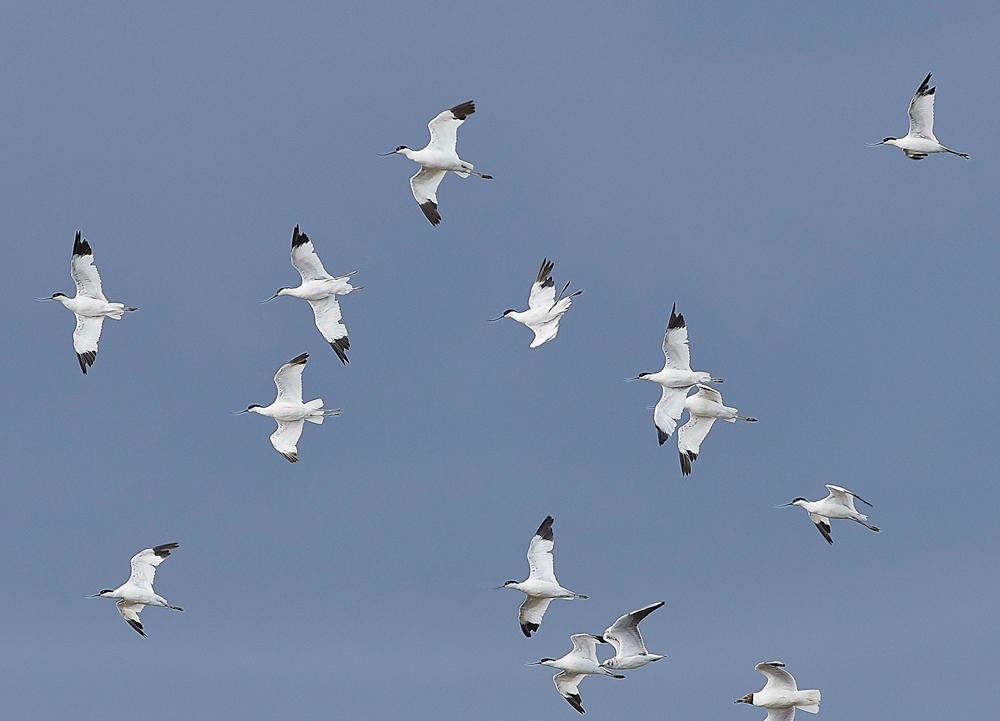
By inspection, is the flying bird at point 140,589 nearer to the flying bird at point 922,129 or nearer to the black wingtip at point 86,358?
the black wingtip at point 86,358

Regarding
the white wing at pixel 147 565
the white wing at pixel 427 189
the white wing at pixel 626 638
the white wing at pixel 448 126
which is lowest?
the white wing at pixel 626 638

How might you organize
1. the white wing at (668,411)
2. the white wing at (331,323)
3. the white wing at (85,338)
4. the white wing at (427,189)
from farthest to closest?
the white wing at (85,338) < the white wing at (331,323) < the white wing at (668,411) < the white wing at (427,189)

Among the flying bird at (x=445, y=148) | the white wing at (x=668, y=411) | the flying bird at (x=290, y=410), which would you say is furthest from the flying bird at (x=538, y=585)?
the flying bird at (x=445, y=148)

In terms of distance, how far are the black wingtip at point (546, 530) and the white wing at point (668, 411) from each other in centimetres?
329

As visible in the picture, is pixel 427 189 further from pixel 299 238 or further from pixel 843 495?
pixel 843 495

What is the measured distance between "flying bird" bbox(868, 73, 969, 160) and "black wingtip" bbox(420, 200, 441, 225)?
10004mm

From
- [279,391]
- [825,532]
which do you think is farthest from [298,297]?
[825,532]

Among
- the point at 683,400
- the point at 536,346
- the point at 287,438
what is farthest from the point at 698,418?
the point at 287,438

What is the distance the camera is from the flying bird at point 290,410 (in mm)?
28844

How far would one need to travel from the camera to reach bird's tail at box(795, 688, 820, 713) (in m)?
23.8

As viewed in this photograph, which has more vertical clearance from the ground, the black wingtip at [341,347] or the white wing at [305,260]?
the white wing at [305,260]

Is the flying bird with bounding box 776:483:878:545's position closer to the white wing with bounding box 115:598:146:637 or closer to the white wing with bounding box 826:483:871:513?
the white wing with bounding box 826:483:871:513

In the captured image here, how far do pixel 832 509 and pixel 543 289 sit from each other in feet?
27.0

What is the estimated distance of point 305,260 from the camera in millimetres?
28422
